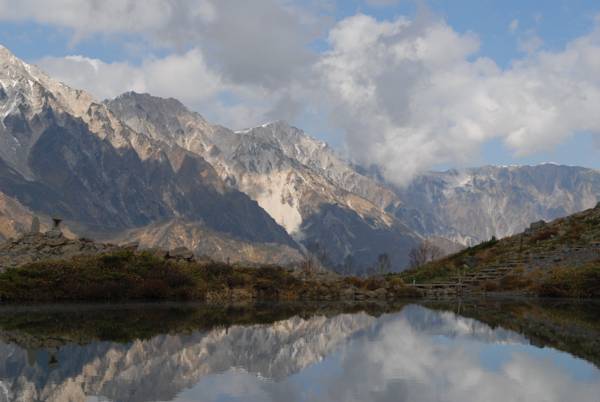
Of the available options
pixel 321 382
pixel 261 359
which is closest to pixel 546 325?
pixel 261 359

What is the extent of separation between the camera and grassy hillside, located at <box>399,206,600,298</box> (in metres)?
61.0

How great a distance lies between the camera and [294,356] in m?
27.9

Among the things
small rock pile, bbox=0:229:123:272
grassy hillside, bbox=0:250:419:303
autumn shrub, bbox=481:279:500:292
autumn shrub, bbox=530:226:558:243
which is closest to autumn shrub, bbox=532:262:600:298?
autumn shrub, bbox=481:279:500:292

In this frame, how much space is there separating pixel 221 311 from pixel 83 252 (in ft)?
54.7

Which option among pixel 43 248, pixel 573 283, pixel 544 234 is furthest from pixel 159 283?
pixel 544 234

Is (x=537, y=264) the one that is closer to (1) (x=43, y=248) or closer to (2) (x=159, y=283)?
(2) (x=159, y=283)

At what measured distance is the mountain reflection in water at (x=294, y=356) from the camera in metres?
20.7

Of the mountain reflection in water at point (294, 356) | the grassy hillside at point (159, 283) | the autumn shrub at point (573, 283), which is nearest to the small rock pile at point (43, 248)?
the grassy hillside at point (159, 283)

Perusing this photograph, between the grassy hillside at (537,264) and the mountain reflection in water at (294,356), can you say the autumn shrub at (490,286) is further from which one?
the mountain reflection in water at (294,356)

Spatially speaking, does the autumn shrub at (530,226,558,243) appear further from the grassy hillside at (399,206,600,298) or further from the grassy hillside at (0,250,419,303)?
→ the grassy hillside at (0,250,419,303)

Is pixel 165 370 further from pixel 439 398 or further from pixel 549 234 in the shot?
pixel 549 234

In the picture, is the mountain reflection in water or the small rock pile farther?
the small rock pile

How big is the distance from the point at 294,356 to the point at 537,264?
151 ft

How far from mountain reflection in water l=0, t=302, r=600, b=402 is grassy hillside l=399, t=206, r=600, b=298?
17.7 metres
